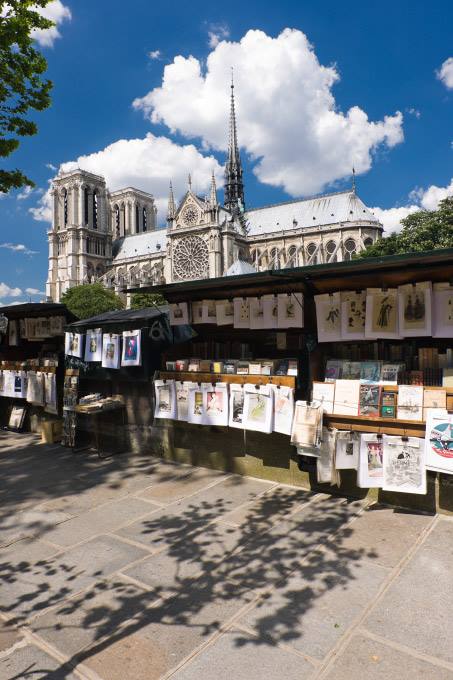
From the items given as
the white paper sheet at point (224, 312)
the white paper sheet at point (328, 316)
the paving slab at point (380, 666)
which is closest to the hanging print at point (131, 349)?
the white paper sheet at point (224, 312)

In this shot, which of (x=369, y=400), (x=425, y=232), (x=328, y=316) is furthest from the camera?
(x=425, y=232)

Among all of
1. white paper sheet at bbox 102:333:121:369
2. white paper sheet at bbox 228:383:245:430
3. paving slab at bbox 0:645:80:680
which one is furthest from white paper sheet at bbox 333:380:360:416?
white paper sheet at bbox 102:333:121:369

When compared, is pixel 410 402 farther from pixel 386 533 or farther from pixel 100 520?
pixel 100 520

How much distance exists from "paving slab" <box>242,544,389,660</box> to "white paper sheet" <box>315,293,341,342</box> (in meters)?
3.37

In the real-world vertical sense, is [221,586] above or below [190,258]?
below

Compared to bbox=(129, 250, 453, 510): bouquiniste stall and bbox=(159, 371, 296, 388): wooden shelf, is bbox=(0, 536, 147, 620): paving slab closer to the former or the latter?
bbox=(129, 250, 453, 510): bouquiniste stall

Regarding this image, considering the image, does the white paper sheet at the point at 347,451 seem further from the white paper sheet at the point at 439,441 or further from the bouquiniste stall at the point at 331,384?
the white paper sheet at the point at 439,441

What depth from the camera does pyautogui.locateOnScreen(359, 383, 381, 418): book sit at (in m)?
6.42

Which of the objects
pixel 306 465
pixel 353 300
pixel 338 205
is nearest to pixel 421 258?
pixel 353 300

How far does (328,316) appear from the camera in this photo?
7262 millimetres

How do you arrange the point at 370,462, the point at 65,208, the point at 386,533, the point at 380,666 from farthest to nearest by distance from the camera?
the point at 65,208
the point at 370,462
the point at 386,533
the point at 380,666

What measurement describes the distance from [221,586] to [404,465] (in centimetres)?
304

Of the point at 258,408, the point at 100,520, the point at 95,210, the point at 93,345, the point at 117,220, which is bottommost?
the point at 100,520

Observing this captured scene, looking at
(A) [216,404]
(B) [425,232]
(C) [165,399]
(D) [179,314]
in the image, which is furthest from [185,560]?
(B) [425,232]
